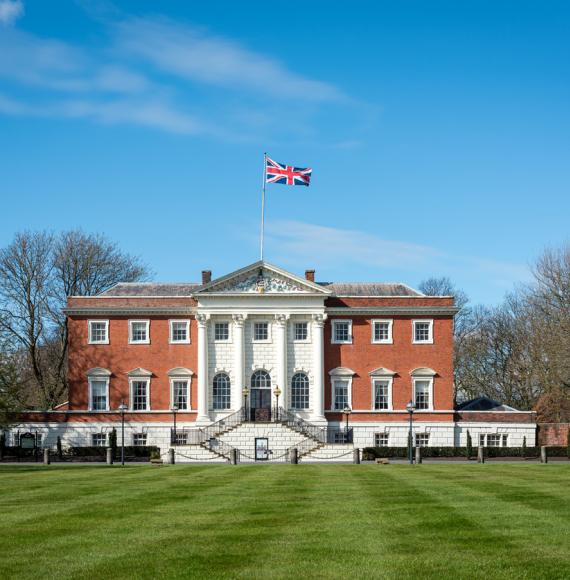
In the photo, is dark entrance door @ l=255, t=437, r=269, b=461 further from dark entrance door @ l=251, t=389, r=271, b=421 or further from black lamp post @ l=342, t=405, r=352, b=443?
black lamp post @ l=342, t=405, r=352, b=443

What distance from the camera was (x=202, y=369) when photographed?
6097 centimetres

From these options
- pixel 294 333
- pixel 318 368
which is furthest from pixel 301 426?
pixel 294 333

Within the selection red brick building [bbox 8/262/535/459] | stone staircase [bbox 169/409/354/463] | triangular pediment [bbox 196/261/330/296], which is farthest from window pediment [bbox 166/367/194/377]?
triangular pediment [bbox 196/261/330/296]

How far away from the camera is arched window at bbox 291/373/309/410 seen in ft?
202

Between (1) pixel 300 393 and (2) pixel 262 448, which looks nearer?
(2) pixel 262 448

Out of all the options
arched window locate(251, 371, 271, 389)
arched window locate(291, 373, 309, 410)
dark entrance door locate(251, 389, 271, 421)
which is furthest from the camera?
arched window locate(291, 373, 309, 410)

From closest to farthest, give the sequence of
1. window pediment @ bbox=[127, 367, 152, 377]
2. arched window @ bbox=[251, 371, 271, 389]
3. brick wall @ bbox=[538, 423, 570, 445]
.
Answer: arched window @ bbox=[251, 371, 271, 389], window pediment @ bbox=[127, 367, 152, 377], brick wall @ bbox=[538, 423, 570, 445]

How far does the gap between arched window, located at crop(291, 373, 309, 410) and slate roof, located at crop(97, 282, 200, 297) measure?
9.61m

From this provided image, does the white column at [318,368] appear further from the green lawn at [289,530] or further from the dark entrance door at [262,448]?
the green lawn at [289,530]

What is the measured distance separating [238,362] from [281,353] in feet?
9.09

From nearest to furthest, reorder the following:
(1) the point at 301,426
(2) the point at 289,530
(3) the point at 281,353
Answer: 1. (2) the point at 289,530
2. (1) the point at 301,426
3. (3) the point at 281,353

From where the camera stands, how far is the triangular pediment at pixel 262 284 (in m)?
61.2

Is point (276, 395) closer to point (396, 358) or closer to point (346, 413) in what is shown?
point (346, 413)

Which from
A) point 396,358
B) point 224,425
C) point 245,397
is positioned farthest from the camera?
point 396,358
